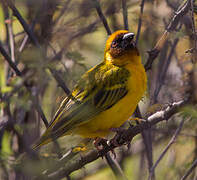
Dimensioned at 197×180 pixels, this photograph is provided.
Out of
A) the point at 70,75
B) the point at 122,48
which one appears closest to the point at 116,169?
the point at 70,75

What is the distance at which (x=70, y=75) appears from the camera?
4.66m

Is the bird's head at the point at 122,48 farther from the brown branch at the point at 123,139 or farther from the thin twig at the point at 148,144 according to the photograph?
the brown branch at the point at 123,139

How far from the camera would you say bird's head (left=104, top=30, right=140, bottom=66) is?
16.2ft

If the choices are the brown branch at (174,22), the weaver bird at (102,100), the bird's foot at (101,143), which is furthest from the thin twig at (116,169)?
the brown branch at (174,22)

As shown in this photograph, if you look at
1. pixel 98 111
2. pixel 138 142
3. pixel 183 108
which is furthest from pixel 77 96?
pixel 138 142

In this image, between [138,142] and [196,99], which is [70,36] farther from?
[138,142]

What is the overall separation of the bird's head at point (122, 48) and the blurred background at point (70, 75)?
0.79 feet

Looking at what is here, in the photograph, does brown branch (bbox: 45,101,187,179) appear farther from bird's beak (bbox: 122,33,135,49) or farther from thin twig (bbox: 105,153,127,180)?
bird's beak (bbox: 122,33,135,49)

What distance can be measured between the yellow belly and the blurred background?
27cm

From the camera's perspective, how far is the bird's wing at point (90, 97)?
14.0ft

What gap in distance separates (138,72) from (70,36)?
124cm

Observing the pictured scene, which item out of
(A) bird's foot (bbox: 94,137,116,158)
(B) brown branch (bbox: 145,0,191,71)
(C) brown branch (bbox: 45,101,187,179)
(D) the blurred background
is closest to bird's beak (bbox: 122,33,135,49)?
(D) the blurred background

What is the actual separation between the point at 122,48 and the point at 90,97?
901mm

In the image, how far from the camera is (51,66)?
411 centimetres
